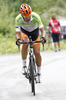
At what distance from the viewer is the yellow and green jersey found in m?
6.29

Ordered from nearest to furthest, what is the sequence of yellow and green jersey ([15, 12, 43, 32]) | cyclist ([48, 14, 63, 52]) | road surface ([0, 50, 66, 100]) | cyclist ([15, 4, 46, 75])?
road surface ([0, 50, 66, 100]) → cyclist ([15, 4, 46, 75]) → yellow and green jersey ([15, 12, 43, 32]) → cyclist ([48, 14, 63, 52])

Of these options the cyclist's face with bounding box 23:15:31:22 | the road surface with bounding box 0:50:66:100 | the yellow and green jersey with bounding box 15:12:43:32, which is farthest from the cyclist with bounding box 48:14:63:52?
the cyclist's face with bounding box 23:15:31:22

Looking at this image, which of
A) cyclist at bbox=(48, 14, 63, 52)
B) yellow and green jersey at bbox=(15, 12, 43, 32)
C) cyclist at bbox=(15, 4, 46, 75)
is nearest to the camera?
cyclist at bbox=(15, 4, 46, 75)

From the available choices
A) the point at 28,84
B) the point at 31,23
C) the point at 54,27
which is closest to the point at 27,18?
the point at 31,23

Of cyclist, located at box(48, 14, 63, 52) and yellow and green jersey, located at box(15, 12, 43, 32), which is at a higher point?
yellow and green jersey, located at box(15, 12, 43, 32)

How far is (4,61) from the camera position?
36.0 feet

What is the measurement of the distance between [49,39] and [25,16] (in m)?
10.6

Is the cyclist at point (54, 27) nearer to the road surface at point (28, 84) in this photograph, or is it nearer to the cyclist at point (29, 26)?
the road surface at point (28, 84)

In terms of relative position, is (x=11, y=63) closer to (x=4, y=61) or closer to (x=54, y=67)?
(x=4, y=61)

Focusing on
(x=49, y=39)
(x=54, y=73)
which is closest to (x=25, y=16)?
(x=54, y=73)

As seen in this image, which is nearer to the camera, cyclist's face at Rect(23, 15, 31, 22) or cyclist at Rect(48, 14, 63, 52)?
cyclist's face at Rect(23, 15, 31, 22)

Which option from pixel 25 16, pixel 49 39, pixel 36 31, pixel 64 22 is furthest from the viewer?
pixel 64 22

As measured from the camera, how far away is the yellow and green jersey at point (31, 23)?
20.6 ft

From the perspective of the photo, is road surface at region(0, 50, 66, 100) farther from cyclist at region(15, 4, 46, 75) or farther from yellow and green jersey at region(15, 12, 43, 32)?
yellow and green jersey at region(15, 12, 43, 32)
